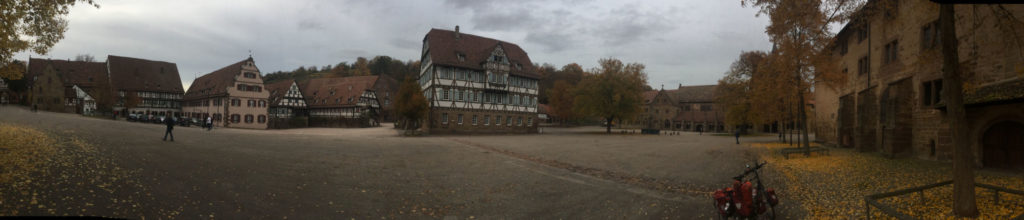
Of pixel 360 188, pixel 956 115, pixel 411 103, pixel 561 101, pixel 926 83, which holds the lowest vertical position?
pixel 360 188

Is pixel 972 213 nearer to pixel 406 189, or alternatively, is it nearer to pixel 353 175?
pixel 406 189

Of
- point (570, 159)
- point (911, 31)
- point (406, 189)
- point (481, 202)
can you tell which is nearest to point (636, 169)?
point (570, 159)

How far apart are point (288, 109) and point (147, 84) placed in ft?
79.5

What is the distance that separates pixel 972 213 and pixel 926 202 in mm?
1462

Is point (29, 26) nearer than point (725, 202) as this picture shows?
No

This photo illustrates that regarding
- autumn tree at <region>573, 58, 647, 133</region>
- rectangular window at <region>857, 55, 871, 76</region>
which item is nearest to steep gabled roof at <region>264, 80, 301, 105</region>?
autumn tree at <region>573, 58, 647, 133</region>

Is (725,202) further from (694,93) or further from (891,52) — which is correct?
(694,93)

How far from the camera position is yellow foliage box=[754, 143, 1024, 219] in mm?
8203

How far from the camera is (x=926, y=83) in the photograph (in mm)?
16266

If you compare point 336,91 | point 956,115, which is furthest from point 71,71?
point 956,115

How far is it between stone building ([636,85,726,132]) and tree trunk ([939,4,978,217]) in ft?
210

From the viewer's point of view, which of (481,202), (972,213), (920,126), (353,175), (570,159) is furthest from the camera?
(570,159)

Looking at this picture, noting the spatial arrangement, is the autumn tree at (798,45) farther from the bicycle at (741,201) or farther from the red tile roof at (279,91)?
the red tile roof at (279,91)

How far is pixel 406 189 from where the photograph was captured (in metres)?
11.7
